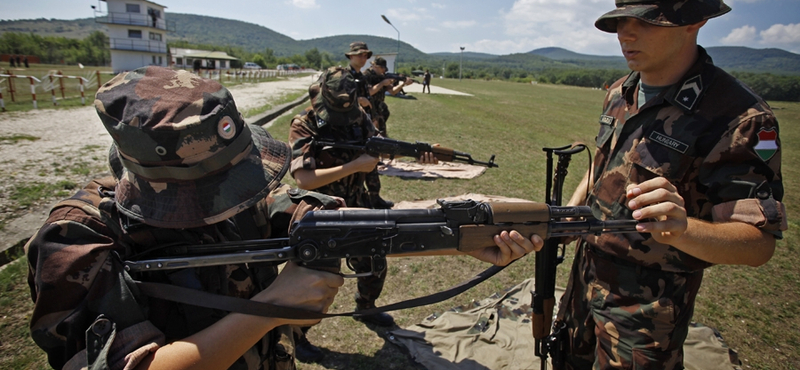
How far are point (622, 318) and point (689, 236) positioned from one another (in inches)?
22.9

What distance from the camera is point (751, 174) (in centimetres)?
171

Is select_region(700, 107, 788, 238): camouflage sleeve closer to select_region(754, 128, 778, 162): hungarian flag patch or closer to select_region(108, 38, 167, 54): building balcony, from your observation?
select_region(754, 128, 778, 162): hungarian flag patch

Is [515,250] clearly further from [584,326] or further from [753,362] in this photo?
[753,362]

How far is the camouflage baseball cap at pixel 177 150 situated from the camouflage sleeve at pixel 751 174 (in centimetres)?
193

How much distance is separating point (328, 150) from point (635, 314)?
2.84 meters

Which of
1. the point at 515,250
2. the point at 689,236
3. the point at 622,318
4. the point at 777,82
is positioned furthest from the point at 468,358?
the point at 777,82

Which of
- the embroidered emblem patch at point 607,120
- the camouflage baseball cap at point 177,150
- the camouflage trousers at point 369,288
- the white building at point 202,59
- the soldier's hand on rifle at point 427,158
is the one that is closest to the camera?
the camouflage baseball cap at point 177,150

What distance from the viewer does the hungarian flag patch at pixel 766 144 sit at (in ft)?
5.58

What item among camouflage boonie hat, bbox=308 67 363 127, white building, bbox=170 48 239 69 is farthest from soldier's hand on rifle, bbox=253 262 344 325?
white building, bbox=170 48 239 69

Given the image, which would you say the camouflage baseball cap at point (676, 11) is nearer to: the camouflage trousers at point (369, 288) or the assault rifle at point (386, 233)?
the assault rifle at point (386, 233)

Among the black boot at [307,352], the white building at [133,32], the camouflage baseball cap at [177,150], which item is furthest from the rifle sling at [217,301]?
the white building at [133,32]

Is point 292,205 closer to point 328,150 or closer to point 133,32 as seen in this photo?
point 328,150

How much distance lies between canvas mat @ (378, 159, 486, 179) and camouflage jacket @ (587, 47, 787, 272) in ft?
20.0

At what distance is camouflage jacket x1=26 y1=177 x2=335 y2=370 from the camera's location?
1.18 m
